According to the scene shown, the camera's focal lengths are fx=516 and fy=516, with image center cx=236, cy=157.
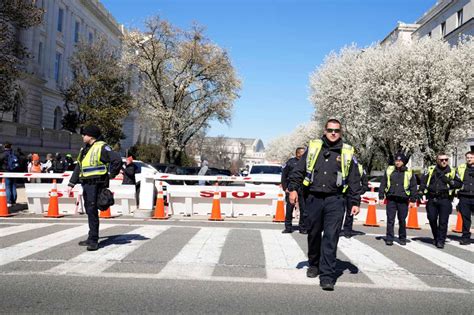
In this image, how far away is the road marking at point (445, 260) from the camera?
727cm

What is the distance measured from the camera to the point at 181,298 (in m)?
5.42

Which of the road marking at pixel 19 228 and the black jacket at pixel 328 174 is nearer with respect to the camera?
the black jacket at pixel 328 174

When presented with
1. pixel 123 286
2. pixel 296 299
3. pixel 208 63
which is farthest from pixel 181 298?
pixel 208 63

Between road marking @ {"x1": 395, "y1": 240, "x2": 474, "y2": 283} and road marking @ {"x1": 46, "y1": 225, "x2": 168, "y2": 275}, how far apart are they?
15.6 feet

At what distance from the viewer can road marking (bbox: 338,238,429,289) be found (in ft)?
21.1

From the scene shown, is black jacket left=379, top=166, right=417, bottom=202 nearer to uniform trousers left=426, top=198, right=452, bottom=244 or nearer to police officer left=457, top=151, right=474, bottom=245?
uniform trousers left=426, top=198, right=452, bottom=244

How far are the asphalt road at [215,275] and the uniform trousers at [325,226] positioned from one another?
0.29 meters

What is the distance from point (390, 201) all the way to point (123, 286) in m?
5.95

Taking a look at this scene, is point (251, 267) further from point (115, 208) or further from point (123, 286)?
point (115, 208)

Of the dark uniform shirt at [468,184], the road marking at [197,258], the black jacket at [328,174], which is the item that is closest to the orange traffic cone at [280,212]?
the road marking at [197,258]

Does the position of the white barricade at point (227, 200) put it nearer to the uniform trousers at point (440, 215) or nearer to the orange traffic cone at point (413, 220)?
the orange traffic cone at point (413, 220)

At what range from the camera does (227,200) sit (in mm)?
14984

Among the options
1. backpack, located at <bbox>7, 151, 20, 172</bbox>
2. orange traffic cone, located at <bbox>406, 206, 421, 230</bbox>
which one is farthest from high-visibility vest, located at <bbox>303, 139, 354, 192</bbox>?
backpack, located at <bbox>7, 151, 20, 172</bbox>

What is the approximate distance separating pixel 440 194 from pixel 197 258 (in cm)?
512
